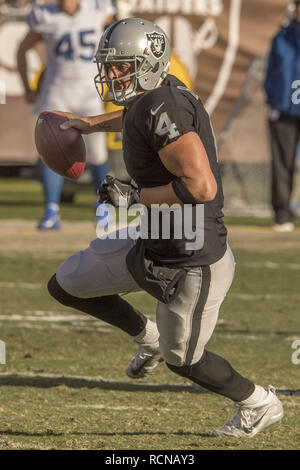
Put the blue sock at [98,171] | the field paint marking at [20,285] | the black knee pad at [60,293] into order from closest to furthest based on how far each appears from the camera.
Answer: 1. the black knee pad at [60,293]
2. the field paint marking at [20,285]
3. the blue sock at [98,171]

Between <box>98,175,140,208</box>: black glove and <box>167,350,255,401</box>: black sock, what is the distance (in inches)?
27.6

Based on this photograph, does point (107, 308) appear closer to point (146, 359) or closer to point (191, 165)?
point (146, 359)

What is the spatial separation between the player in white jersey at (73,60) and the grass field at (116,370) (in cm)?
114

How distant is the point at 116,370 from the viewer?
6.00 metres

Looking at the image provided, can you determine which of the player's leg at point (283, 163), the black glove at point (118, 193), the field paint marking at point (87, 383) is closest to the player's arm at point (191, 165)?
the black glove at point (118, 193)

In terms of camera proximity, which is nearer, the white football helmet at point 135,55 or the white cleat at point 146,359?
the white football helmet at point 135,55

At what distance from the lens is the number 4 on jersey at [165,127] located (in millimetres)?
4410

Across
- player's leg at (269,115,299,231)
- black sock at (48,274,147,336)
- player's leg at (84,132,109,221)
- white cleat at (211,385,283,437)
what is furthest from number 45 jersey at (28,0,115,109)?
white cleat at (211,385,283,437)

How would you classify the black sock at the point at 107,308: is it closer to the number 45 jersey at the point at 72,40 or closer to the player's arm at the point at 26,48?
the number 45 jersey at the point at 72,40

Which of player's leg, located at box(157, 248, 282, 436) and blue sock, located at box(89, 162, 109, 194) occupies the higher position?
player's leg, located at box(157, 248, 282, 436)

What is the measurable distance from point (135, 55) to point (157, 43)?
0.47 feet

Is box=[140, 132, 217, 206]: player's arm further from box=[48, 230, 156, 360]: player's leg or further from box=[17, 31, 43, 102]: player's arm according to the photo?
box=[17, 31, 43, 102]: player's arm

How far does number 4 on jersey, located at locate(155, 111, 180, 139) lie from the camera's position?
4410mm

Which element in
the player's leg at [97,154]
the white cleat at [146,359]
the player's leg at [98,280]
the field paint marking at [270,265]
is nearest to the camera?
the player's leg at [98,280]
